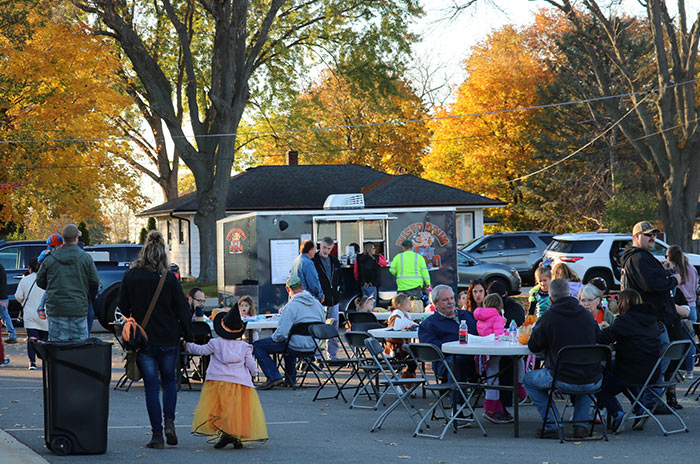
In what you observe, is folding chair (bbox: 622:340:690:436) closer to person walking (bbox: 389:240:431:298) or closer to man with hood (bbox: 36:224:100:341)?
man with hood (bbox: 36:224:100:341)

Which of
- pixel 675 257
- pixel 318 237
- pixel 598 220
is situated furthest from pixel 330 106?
pixel 675 257

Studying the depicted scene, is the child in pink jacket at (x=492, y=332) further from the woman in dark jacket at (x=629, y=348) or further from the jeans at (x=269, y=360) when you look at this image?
the jeans at (x=269, y=360)

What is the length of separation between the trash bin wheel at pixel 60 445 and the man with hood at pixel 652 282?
5.45m

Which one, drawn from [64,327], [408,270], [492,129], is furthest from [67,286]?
[492,129]

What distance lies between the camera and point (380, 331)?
1207 centimetres

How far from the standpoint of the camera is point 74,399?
8.13 metres

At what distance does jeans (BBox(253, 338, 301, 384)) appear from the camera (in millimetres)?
12805

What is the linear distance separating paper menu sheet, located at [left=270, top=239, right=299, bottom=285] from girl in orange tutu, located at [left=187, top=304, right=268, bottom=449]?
12.7 m

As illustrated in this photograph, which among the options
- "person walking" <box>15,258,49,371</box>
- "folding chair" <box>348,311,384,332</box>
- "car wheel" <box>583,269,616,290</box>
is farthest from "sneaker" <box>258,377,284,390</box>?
"car wheel" <box>583,269,616,290</box>

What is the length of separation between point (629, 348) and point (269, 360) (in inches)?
201

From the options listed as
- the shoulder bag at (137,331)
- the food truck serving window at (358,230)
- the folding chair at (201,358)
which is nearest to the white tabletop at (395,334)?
the folding chair at (201,358)

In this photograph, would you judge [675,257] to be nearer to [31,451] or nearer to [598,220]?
[31,451]

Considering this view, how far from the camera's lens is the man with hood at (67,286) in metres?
11.6

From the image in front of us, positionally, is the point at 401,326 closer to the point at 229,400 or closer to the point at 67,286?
the point at 67,286
